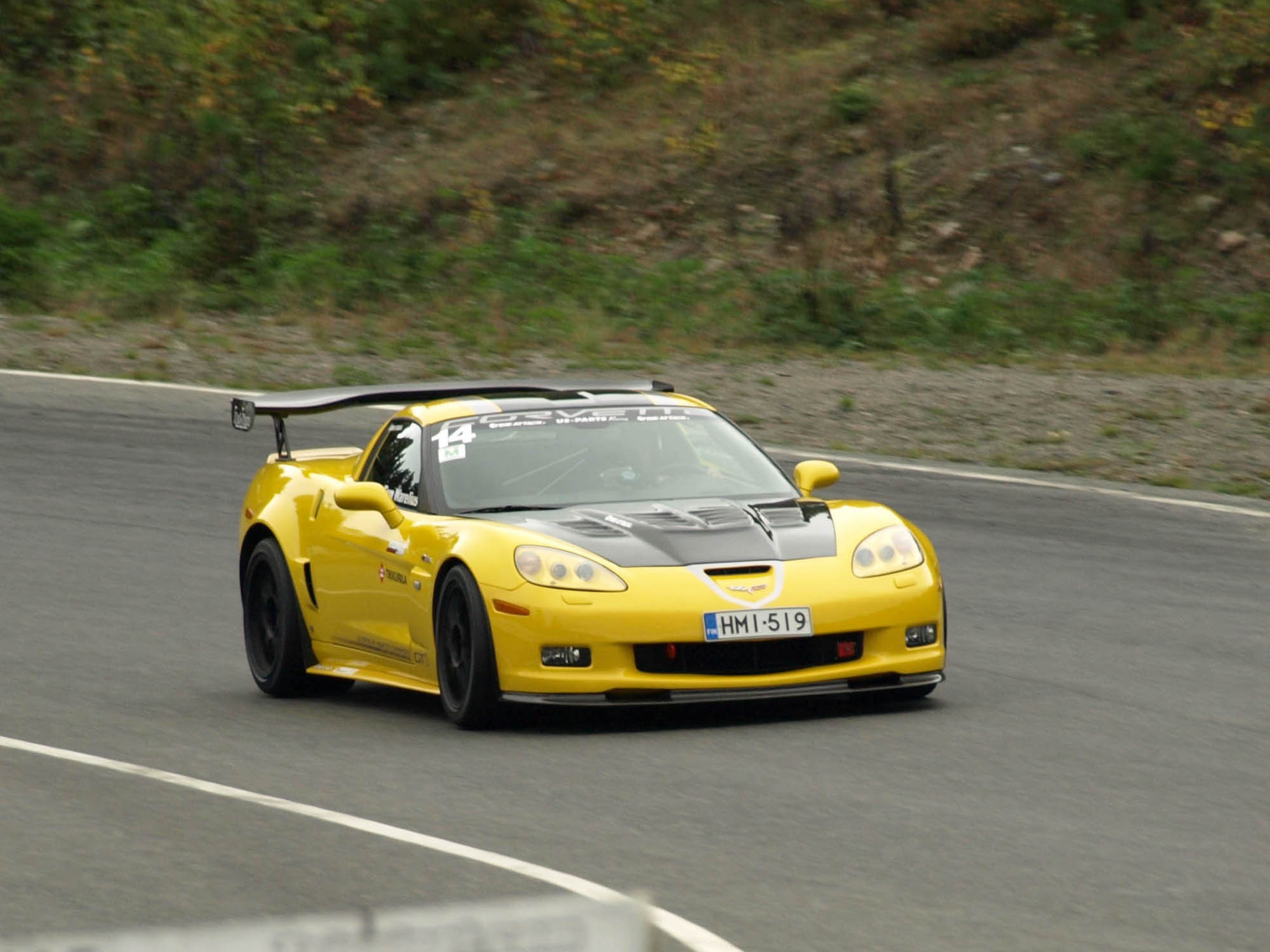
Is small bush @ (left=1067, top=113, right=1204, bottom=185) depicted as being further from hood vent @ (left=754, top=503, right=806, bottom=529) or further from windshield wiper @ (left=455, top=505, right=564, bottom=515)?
windshield wiper @ (left=455, top=505, right=564, bottom=515)

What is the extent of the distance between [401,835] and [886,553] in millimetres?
2846

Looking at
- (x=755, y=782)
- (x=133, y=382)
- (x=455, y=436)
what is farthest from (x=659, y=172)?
(x=755, y=782)

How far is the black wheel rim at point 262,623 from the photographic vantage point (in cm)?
997

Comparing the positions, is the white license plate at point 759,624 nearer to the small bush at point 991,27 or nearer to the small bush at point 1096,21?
the small bush at point 1096,21

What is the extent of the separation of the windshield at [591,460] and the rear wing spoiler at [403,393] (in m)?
0.39

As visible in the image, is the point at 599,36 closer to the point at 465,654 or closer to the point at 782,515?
the point at 782,515

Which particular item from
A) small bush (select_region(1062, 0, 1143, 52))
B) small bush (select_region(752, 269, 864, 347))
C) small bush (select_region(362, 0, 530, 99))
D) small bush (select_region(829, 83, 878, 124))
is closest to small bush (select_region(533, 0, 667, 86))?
small bush (select_region(362, 0, 530, 99))

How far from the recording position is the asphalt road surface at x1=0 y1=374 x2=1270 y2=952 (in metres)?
5.48

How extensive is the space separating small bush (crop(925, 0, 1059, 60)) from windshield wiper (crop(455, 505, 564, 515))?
22.5 m

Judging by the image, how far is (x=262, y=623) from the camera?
10234 mm

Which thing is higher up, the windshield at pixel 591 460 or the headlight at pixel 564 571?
the windshield at pixel 591 460

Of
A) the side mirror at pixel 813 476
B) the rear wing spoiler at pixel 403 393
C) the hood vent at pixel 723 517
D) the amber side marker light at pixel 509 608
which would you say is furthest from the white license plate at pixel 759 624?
the rear wing spoiler at pixel 403 393

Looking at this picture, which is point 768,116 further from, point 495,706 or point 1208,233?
point 495,706

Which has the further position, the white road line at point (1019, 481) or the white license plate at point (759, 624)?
the white road line at point (1019, 481)
